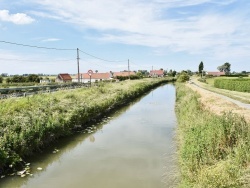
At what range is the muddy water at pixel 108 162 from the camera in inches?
385

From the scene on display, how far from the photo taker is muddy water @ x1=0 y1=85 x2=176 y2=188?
9789mm

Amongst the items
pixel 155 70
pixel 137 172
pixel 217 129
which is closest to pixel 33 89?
pixel 137 172

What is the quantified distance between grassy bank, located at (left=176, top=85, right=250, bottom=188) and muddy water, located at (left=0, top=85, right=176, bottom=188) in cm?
160

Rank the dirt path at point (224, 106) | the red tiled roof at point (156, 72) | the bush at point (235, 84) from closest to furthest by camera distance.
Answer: the dirt path at point (224, 106)
the bush at point (235, 84)
the red tiled roof at point (156, 72)

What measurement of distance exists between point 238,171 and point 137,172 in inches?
182

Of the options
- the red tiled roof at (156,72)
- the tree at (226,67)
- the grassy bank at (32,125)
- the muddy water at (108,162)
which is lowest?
the muddy water at (108,162)

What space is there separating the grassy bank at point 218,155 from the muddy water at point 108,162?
5.26 feet

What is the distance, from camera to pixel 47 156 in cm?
1262

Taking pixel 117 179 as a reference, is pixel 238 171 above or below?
above

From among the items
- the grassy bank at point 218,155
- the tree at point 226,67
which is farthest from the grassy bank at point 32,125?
the tree at point 226,67

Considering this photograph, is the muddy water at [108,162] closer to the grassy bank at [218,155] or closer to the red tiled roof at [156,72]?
the grassy bank at [218,155]

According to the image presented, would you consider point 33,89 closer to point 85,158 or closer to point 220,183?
point 85,158

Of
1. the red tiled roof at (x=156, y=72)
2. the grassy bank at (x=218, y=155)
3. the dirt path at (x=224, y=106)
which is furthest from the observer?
the red tiled roof at (x=156, y=72)

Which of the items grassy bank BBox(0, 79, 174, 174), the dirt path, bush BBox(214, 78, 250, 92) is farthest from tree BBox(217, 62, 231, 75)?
grassy bank BBox(0, 79, 174, 174)
